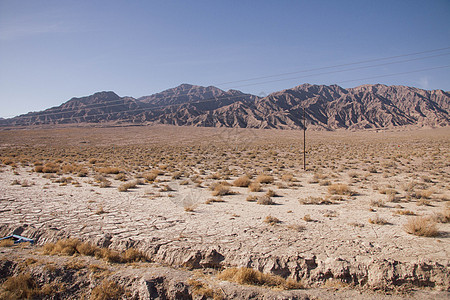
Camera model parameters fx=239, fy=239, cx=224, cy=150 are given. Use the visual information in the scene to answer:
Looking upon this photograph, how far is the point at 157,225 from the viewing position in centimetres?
824

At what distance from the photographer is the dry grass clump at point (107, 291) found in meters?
4.94

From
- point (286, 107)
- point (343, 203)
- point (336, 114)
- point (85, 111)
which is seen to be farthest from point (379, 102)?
point (85, 111)

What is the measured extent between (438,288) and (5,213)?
530 inches

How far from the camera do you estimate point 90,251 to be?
6352 mm

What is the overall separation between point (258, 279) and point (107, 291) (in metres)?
3.18

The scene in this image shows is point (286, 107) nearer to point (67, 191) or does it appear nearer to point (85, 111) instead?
point (85, 111)

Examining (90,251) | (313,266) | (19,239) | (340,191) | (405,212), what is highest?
(19,239)

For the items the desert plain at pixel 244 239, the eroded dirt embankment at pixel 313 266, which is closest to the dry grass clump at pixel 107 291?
the desert plain at pixel 244 239

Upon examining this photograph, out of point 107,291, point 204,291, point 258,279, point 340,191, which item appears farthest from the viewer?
point 340,191

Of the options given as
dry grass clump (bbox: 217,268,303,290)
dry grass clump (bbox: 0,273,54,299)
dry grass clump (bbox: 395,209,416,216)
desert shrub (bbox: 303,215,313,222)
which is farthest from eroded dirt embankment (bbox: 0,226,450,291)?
dry grass clump (bbox: 395,209,416,216)

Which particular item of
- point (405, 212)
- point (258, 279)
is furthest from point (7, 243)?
point (405, 212)

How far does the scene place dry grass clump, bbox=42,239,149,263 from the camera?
6.05 meters

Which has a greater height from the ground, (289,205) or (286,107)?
(286,107)

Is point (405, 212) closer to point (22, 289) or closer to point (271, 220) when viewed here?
point (271, 220)
